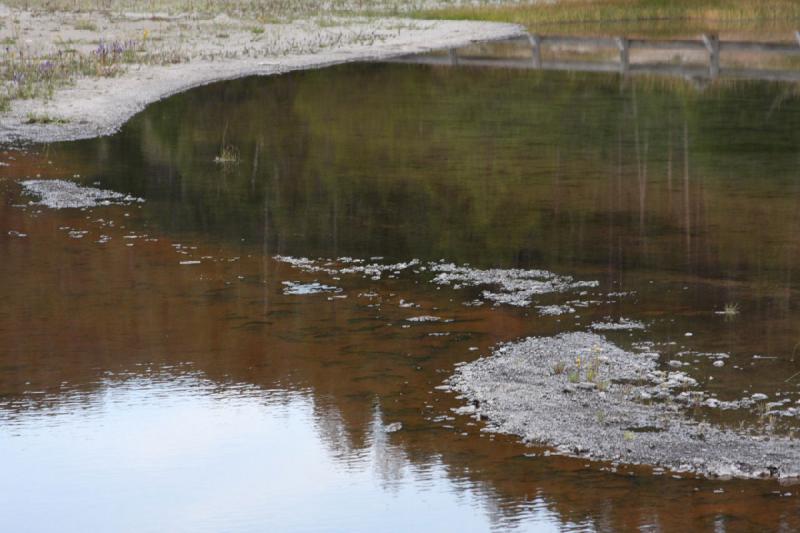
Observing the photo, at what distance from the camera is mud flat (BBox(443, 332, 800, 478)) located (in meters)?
9.16

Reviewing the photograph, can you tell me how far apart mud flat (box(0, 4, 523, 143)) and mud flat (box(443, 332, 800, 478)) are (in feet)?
53.9

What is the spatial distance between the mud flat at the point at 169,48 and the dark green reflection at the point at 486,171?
48.6 inches

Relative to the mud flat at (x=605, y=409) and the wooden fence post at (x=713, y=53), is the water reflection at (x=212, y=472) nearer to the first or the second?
the mud flat at (x=605, y=409)

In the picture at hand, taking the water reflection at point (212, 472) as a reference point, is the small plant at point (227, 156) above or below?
above

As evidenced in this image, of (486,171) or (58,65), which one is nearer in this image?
(486,171)

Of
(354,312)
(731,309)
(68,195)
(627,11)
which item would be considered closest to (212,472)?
(354,312)

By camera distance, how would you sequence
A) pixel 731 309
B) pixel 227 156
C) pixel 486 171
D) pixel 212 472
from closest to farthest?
pixel 212 472, pixel 731 309, pixel 486 171, pixel 227 156

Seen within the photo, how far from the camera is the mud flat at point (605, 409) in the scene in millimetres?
9164

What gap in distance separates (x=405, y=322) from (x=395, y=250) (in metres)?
3.38

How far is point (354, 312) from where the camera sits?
1330 centimetres

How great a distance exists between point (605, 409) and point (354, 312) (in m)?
3.88

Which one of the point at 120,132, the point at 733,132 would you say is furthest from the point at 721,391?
the point at 120,132

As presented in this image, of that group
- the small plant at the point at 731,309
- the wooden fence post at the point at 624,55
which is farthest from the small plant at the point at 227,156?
the wooden fence post at the point at 624,55

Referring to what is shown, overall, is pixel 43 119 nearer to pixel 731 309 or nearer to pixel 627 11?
pixel 731 309
